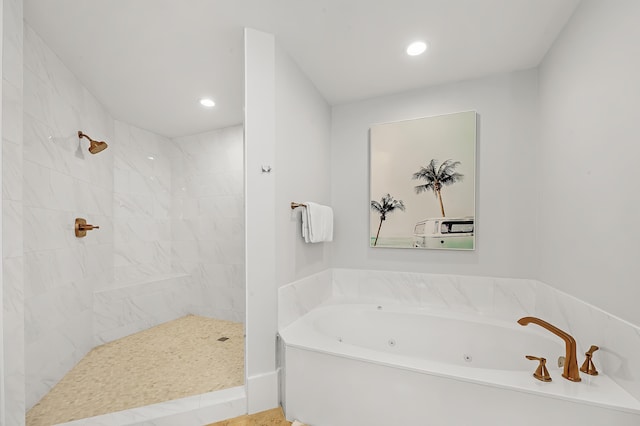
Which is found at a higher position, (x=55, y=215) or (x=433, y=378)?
(x=55, y=215)

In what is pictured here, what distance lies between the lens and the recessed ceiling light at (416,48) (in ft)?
5.91

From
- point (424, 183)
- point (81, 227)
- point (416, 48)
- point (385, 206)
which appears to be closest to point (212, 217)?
point (81, 227)

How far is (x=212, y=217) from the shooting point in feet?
10.7

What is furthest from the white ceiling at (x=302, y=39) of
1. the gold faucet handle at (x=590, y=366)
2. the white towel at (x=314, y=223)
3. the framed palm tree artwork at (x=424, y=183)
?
the gold faucet handle at (x=590, y=366)

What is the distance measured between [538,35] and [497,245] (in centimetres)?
143

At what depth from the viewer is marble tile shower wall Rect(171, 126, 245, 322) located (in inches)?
123

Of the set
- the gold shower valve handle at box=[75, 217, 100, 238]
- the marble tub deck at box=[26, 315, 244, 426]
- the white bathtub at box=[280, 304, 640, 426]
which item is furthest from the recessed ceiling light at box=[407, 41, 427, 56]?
the gold shower valve handle at box=[75, 217, 100, 238]

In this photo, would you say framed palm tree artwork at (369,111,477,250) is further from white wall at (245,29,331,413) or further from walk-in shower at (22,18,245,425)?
walk-in shower at (22,18,245,425)

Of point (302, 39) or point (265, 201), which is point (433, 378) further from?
point (302, 39)

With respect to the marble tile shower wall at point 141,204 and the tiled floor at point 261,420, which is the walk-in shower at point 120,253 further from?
the tiled floor at point 261,420

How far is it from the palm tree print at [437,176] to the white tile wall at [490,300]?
0.65 m

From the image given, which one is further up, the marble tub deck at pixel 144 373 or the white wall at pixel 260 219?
the white wall at pixel 260 219

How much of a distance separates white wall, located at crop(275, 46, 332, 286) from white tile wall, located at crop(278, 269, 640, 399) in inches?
6.7

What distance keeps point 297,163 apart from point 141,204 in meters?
2.24
